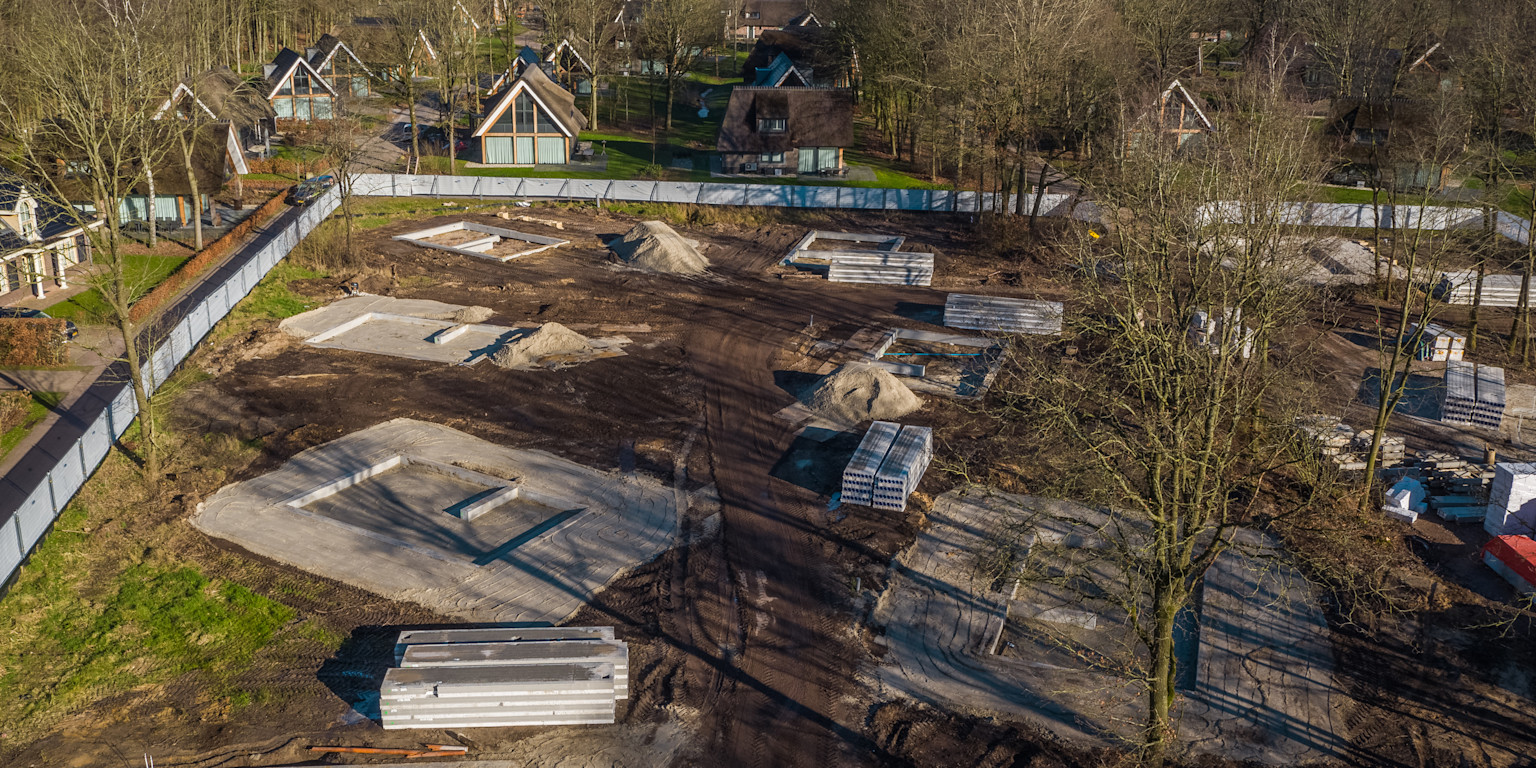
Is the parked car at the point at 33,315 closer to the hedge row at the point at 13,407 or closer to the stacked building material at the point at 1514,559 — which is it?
the hedge row at the point at 13,407

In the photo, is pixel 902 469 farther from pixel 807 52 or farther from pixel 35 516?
pixel 807 52

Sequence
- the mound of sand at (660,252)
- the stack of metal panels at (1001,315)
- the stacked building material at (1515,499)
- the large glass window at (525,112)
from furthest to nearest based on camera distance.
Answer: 1. the large glass window at (525,112)
2. the mound of sand at (660,252)
3. the stack of metal panels at (1001,315)
4. the stacked building material at (1515,499)

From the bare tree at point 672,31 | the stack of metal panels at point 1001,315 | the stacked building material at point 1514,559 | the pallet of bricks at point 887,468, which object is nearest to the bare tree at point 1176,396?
the pallet of bricks at point 887,468

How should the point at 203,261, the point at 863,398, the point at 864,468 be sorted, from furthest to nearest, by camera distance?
the point at 203,261
the point at 863,398
the point at 864,468

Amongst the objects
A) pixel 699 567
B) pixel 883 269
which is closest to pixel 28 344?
pixel 699 567

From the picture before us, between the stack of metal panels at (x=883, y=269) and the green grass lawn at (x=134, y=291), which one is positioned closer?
the green grass lawn at (x=134, y=291)

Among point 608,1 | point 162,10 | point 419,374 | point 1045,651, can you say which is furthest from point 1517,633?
point 608,1
